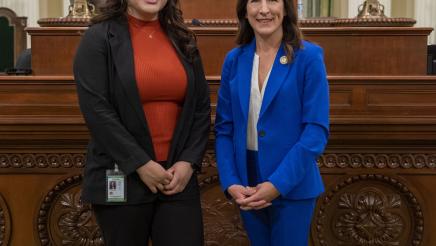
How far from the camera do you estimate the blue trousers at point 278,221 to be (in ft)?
6.40

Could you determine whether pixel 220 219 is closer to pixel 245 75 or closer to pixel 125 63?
pixel 245 75

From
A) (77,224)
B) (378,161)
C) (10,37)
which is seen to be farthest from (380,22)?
(10,37)

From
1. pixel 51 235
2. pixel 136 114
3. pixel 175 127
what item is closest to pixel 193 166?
pixel 175 127

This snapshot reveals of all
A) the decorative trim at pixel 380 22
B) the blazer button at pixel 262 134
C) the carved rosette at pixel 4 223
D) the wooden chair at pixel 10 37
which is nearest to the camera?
the blazer button at pixel 262 134

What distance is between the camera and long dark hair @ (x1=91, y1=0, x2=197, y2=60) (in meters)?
1.92

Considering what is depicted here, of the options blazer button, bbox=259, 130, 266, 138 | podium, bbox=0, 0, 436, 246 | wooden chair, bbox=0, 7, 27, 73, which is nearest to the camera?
blazer button, bbox=259, 130, 266, 138

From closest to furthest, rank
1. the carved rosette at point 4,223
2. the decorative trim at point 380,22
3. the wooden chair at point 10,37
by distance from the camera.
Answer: the carved rosette at point 4,223
the decorative trim at point 380,22
the wooden chair at point 10,37

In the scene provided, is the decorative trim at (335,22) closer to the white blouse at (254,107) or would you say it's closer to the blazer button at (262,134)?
the white blouse at (254,107)

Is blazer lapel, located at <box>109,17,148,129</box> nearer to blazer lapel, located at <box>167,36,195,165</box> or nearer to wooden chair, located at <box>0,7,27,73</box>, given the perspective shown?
blazer lapel, located at <box>167,36,195,165</box>

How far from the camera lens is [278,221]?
196 cm

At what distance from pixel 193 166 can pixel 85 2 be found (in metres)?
1.88

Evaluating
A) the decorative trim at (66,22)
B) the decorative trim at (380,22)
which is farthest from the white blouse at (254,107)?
the decorative trim at (66,22)

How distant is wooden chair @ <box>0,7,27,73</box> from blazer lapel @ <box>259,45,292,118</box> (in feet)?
24.3

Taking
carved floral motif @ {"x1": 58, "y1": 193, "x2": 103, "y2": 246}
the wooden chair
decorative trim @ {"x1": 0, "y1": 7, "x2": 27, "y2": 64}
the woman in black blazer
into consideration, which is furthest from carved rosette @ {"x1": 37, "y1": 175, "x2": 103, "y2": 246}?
decorative trim @ {"x1": 0, "y1": 7, "x2": 27, "y2": 64}
